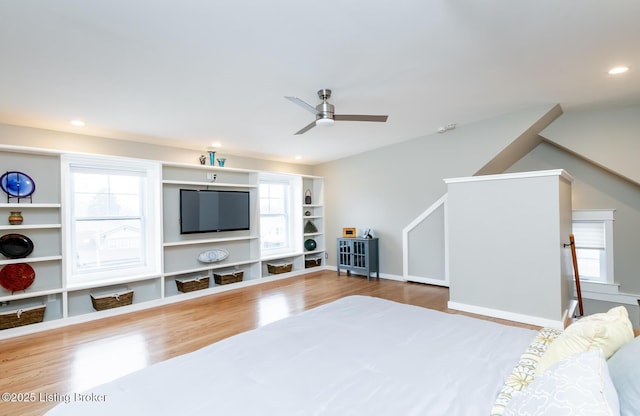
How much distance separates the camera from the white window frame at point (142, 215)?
3773 millimetres

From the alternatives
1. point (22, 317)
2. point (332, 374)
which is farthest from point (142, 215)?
point (332, 374)

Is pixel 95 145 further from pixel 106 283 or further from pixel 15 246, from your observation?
pixel 106 283

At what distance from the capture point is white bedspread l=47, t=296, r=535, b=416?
1.17m

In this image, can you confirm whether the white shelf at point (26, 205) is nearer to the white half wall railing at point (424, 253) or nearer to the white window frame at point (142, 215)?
the white window frame at point (142, 215)

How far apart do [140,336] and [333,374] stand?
109 inches

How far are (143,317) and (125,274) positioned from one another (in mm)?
781

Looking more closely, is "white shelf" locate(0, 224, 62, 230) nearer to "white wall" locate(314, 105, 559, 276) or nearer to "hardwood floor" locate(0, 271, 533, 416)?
"hardwood floor" locate(0, 271, 533, 416)

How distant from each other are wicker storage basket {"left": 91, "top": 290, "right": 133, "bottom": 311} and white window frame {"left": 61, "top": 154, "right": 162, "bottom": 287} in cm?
19

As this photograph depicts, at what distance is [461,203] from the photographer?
3.95 meters

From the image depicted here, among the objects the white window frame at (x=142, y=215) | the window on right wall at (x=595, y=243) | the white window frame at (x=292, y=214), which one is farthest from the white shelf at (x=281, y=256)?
the window on right wall at (x=595, y=243)

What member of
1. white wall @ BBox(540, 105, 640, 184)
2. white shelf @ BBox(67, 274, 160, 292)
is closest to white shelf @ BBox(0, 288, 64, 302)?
white shelf @ BBox(67, 274, 160, 292)

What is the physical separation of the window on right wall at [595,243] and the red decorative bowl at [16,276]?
7397mm

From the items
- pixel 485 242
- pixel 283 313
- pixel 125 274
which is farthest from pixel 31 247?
pixel 485 242

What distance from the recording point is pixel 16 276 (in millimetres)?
3428
